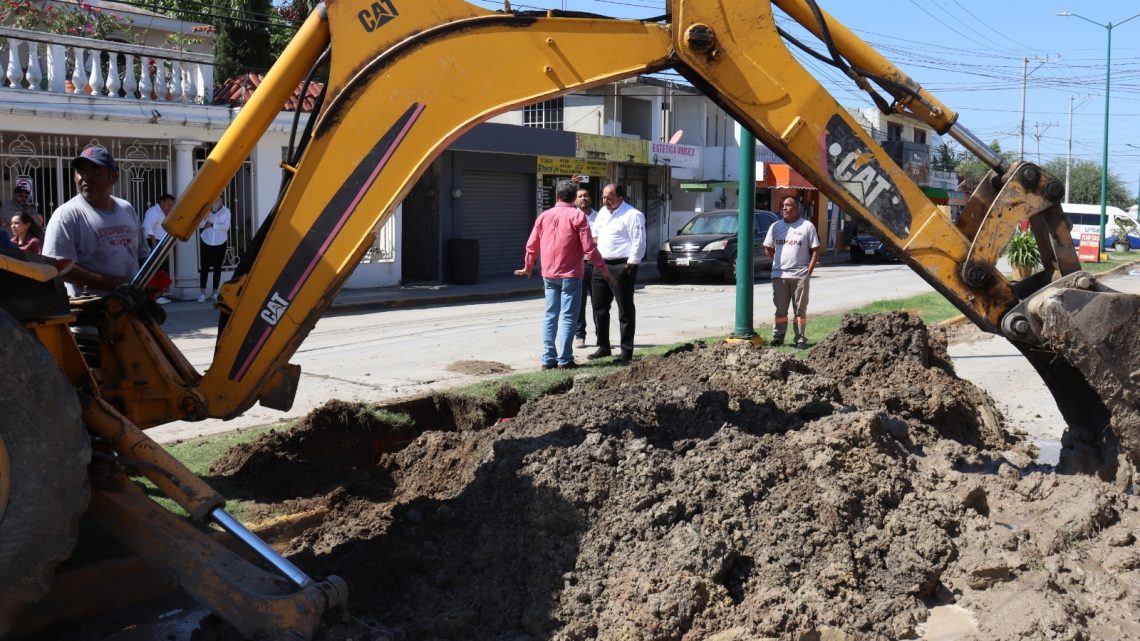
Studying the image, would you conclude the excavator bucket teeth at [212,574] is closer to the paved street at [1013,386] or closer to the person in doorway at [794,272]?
the paved street at [1013,386]

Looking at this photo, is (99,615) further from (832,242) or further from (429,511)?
(832,242)

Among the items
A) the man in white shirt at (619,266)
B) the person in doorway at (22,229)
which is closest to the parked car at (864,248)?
the man in white shirt at (619,266)

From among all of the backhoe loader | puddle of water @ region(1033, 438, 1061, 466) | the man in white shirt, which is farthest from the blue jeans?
the backhoe loader

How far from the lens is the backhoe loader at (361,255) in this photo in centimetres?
381

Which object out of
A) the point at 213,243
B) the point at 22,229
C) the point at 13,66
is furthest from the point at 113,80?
the point at 22,229

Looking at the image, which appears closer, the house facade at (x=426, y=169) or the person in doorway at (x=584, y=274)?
the person in doorway at (x=584, y=274)

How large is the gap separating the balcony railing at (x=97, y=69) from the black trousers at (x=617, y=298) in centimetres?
954

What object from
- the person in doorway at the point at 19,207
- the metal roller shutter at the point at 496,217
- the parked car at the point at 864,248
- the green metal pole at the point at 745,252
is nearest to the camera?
the green metal pole at the point at 745,252

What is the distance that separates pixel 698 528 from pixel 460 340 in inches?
376

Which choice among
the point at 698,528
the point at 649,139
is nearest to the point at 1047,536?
the point at 698,528

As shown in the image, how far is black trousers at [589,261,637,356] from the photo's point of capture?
1145 cm

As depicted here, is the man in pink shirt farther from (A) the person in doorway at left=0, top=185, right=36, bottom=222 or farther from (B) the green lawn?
(A) the person in doorway at left=0, top=185, right=36, bottom=222

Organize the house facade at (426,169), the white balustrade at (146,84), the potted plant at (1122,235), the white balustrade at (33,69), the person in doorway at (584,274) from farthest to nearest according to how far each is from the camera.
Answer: the potted plant at (1122,235) → the white balustrade at (146,84) → the house facade at (426,169) → the white balustrade at (33,69) → the person in doorway at (584,274)

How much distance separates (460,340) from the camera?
14086 mm
